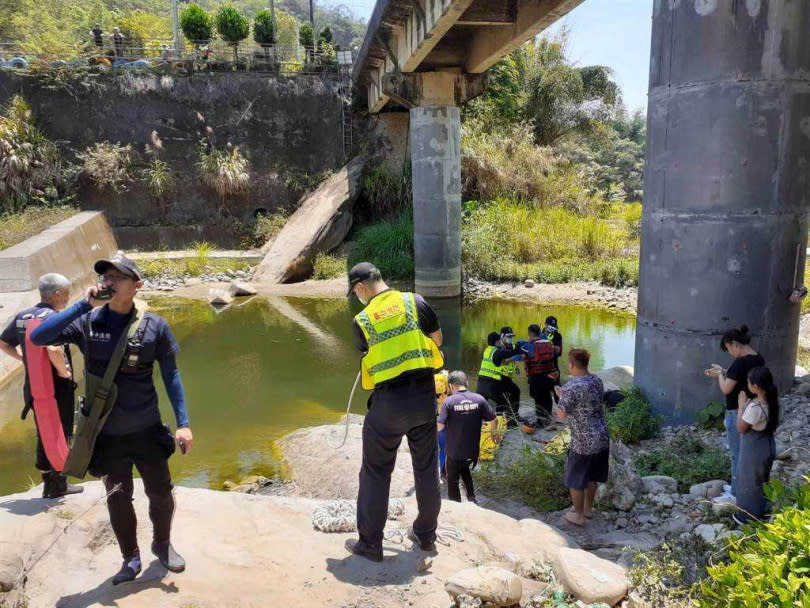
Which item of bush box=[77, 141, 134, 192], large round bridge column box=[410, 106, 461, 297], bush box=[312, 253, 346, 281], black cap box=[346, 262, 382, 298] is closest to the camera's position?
black cap box=[346, 262, 382, 298]

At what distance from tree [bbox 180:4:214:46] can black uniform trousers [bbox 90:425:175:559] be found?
23633mm

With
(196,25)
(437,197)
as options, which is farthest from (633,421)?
(196,25)

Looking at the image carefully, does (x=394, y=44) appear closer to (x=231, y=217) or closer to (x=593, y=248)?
(x=593, y=248)

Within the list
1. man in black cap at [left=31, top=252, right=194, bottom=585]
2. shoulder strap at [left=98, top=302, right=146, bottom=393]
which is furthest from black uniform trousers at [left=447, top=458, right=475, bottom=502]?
shoulder strap at [left=98, top=302, right=146, bottom=393]

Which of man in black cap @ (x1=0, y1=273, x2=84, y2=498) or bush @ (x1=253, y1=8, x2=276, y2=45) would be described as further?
bush @ (x1=253, y1=8, x2=276, y2=45)

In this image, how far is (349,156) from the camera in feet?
75.3

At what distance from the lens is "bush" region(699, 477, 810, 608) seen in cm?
238

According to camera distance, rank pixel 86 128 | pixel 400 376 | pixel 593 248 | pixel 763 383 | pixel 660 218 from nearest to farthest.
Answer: pixel 400 376, pixel 763 383, pixel 660 218, pixel 593 248, pixel 86 128

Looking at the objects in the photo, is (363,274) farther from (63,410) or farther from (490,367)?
(490,367)

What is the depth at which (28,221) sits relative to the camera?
60.3 feet

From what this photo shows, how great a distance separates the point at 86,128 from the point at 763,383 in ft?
74.8

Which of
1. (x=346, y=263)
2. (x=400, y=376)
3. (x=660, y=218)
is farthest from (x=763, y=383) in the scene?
(x=346, y=263)

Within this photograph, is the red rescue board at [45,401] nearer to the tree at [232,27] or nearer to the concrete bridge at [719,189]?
the concrete bridge at [719,189]

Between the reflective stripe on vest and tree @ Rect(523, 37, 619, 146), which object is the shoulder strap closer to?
the reflective stripe on vest
